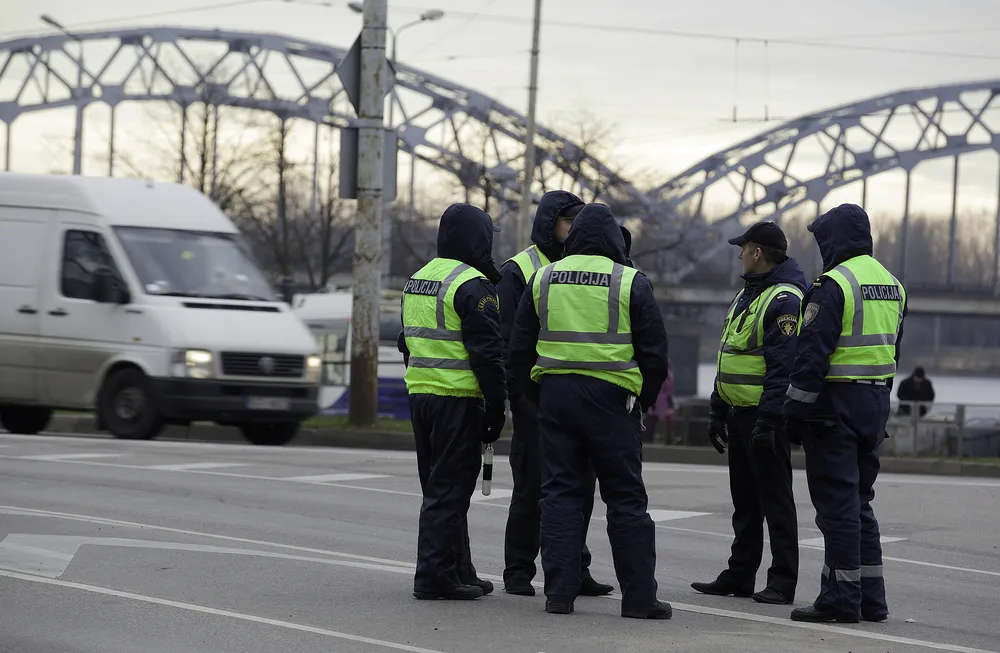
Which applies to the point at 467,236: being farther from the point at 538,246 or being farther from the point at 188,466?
the point at 188,466

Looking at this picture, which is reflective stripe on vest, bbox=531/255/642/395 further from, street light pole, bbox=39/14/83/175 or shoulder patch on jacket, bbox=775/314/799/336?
street light pole, bbox=39/14/83/175

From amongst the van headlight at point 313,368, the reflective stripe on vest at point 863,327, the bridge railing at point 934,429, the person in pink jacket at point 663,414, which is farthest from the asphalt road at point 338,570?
the person in pink jacket at point 663,414

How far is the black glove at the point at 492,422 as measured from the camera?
302 inches

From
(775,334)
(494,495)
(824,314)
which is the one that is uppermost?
(824,314)

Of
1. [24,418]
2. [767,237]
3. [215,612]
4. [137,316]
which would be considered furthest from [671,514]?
[24,418]

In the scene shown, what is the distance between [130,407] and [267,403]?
1403mm

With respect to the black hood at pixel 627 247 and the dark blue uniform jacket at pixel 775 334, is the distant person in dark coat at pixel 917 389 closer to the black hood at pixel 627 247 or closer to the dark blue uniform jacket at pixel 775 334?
the dark blue uniform jacket at pixel 775 334

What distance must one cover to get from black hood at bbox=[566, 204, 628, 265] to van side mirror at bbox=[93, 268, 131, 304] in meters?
9.81

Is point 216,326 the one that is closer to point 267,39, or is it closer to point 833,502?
point 833,502

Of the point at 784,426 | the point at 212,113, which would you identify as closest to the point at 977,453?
the point at 784,426

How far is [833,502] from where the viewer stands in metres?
7.42

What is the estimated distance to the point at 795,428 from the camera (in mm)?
7539

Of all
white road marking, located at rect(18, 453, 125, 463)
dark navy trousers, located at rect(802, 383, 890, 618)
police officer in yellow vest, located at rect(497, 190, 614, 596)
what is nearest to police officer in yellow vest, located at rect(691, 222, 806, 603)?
dark navy trousers, located at rect(802, 383, 890, 618)

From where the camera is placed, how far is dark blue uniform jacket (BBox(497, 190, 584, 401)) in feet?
26.5
